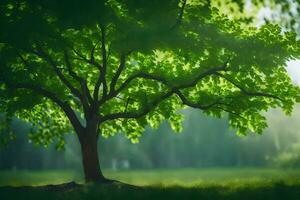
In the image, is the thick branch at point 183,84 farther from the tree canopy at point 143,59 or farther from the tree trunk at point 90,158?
the tree trunk at point 90,158

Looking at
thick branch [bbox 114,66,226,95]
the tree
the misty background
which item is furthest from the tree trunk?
the misty background

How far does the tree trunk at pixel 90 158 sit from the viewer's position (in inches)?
869

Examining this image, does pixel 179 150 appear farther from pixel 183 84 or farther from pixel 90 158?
pixel 183 84

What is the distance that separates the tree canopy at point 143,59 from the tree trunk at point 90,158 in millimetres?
696

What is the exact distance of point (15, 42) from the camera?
18.2 meters

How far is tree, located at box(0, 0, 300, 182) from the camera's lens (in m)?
17.2

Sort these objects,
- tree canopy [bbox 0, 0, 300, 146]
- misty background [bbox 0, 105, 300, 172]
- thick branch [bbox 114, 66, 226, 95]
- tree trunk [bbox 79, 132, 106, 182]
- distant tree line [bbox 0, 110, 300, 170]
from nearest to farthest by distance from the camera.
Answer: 1. tree canopy [bbox 0, 0, 300, 146]
2. thick branch [bbox 114, 66, 226, 95]
3. tree trunk [bbox 79, 132, 106, 182]
4. misty background [bbox 0, 105, 300, 172]
5. distant tree line [bbox 0, 110, 300, 170]

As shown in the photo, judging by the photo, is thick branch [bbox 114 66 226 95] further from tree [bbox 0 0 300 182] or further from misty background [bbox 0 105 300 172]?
misty background [bbox 0 105 300 172]

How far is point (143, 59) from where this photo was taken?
72.4 feet

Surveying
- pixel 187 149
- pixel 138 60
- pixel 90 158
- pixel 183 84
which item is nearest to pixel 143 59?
pixel 138 60

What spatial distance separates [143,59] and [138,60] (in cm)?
32

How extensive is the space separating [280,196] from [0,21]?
11.6 m

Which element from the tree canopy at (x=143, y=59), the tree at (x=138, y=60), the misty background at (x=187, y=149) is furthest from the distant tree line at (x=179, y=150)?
the tree canopy at (x=143, y=59)

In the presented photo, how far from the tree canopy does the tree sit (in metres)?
0.05
